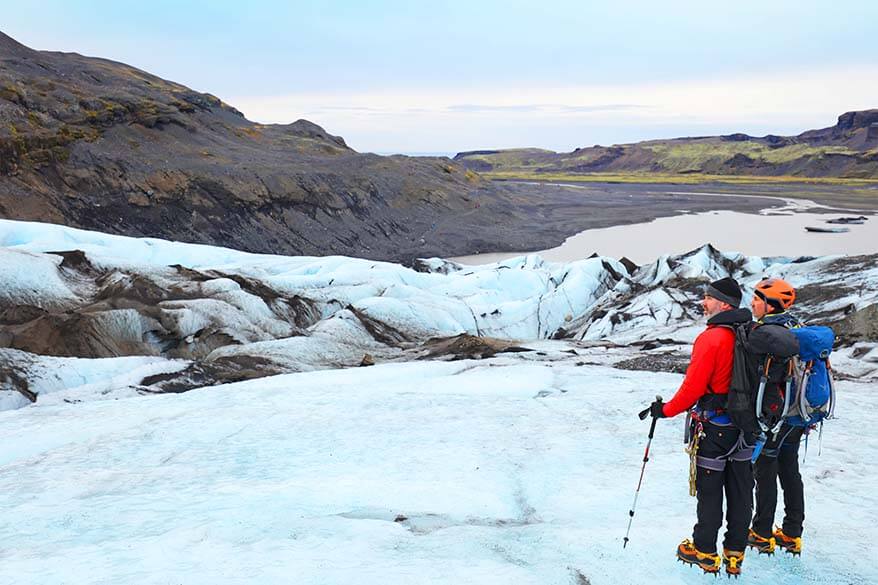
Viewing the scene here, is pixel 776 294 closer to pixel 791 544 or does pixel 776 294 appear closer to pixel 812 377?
pixel 812 377

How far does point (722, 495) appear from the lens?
4910mm

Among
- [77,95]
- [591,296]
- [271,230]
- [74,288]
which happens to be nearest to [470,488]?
[74,288]

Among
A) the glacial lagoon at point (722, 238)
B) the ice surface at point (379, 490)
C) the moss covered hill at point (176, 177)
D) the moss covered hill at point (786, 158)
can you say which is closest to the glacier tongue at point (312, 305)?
the ice surface at point (379, 490)

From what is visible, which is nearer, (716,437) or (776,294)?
(716,437)

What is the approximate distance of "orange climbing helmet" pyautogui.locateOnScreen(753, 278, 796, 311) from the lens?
493 centimetres

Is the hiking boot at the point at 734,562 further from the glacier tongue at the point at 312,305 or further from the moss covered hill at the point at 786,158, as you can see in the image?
the moss covered hill at the point at 786,158

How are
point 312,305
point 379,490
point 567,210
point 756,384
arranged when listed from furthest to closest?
point 567,210 < point 312,305 < point 379,490 < point 756,384

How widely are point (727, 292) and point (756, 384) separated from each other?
664 millimetres

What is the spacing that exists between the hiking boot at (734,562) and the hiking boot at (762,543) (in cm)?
36

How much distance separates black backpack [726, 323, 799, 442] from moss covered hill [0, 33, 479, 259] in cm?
5100

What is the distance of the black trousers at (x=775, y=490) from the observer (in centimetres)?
516

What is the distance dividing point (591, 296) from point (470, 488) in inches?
891

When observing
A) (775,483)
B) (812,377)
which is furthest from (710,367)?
(775,483)

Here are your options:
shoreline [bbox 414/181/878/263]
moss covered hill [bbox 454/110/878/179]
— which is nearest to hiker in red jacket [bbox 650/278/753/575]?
shoreline [bbox 414/181/878/263]
